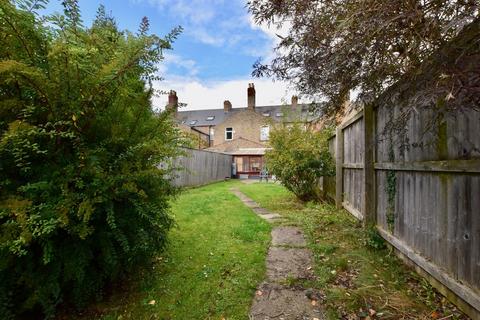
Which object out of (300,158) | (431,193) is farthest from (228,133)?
(431,193)

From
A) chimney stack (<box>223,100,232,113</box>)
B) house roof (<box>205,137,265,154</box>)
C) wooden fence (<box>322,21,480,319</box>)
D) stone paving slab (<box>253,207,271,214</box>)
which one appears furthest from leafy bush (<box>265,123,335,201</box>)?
chimney stack (<box>223,100,232,113</box>)

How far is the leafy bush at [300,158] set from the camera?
7336 millimetres

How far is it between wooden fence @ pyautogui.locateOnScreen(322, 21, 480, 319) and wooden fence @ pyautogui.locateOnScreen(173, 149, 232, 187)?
906 centimetres

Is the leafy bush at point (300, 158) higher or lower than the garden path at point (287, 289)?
higher

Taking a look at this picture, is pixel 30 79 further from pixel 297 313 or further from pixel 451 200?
pixel 451 200

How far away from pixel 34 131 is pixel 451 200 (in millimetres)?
3114

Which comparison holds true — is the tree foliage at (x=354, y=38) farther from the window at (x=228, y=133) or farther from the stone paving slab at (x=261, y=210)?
the window at (x=228, y=133)

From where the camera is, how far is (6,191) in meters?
2.03

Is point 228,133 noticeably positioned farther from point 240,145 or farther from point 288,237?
point 288,237

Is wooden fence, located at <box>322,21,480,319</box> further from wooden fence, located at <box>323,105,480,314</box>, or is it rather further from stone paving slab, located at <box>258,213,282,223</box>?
stone paving slab, located at <box>258,213,282,223</box>

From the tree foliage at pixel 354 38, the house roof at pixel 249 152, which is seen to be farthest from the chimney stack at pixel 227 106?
the tree foliage at pixel 354 38

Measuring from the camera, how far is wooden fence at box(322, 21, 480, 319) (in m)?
1.62

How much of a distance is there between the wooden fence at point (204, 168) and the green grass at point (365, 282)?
8332 mm

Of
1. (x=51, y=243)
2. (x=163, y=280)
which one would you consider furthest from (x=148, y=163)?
(x=163, y=280)
